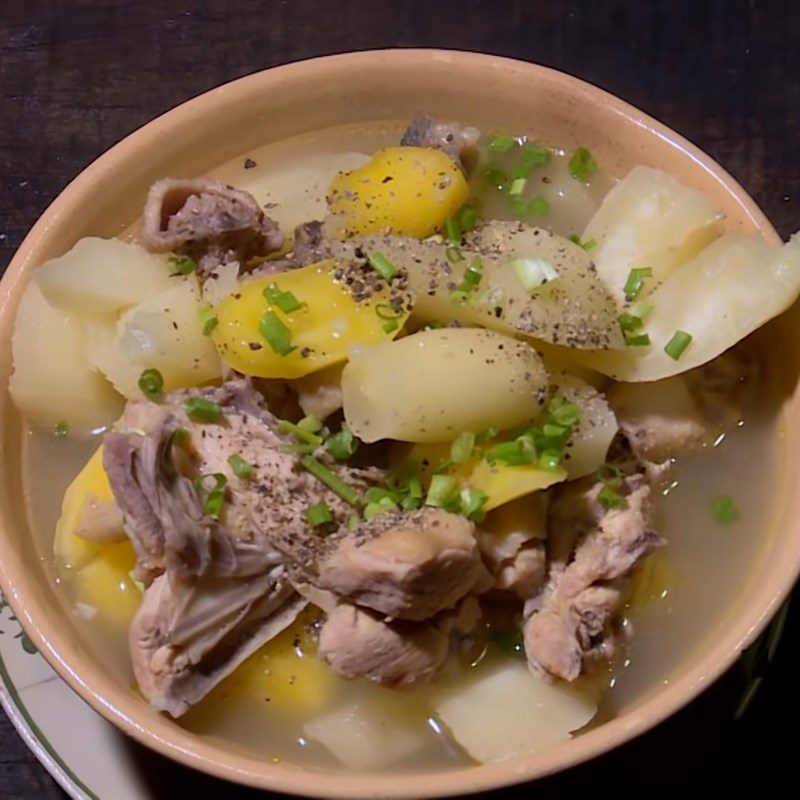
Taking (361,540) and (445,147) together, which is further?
(445,147)

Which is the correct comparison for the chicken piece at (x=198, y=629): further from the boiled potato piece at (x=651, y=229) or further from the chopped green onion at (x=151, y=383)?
the boiled potato piece at (x=651, y=229)

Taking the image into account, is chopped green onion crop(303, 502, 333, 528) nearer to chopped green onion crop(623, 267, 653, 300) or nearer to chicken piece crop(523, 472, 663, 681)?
chicken piece crop(523, 472, 663, 681)

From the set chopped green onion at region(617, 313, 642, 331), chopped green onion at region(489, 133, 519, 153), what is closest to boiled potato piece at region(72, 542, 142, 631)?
chopped green onion at region(617, 313, 642, 331)

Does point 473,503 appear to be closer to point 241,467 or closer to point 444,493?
point 444,493

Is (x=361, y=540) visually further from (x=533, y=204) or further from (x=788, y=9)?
(x=788, y=9)

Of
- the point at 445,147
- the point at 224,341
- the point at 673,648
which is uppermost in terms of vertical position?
the point at 445,147

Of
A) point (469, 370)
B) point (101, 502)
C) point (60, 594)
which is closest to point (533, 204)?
point (469, 370)
